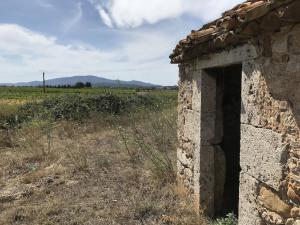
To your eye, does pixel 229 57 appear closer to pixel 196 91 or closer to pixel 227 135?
pixel 196 91

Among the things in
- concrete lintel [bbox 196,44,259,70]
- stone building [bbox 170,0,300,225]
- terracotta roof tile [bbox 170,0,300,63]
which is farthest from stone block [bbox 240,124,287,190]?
terracotta roof tile [bbox 170,0,300,63]

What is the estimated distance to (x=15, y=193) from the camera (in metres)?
7.79

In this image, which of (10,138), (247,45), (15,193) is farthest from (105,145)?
(247,45)

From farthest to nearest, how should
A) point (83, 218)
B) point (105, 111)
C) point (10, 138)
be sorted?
1. point (105, 111)
2. point (10, 138)
3. point (83, 218)

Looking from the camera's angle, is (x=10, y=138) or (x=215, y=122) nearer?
(x=215, y=122)

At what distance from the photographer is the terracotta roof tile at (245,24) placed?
2.90 m

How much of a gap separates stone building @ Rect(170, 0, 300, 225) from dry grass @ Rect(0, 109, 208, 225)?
77 cm

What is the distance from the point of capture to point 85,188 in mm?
7789

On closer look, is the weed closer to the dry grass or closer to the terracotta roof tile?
the dry grass

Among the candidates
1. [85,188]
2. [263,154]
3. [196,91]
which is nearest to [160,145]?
[85,188]

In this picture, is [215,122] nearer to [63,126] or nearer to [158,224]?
[158,224]

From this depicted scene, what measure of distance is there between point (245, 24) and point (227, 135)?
3242mm

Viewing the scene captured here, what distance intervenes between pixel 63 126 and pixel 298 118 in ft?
43.3

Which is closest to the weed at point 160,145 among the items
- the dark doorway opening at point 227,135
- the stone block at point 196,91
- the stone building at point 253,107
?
the dark doorway opening at point 227,135
